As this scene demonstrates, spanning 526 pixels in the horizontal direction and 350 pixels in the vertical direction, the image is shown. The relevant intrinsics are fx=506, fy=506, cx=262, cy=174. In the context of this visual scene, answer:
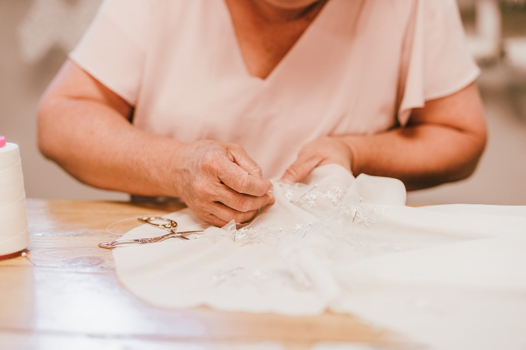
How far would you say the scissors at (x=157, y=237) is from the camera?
2.48 feet

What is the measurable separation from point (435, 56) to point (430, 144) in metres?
0.20

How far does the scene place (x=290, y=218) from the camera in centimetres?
81

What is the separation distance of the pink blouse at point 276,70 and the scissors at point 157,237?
1.02 ft

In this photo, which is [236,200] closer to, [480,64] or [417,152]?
[417,152]

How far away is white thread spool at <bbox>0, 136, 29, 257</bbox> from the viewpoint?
67cm

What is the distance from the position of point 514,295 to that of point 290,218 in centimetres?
34

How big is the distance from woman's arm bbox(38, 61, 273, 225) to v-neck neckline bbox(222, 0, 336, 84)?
27cm

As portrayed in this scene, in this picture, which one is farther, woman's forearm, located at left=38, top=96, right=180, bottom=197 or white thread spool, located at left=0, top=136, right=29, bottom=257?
woman's forearm, located at left=38, top=96, right=180, bottom=197

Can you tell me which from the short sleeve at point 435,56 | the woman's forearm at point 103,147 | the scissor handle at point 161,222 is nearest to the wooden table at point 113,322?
the scissor handle at point 161,222

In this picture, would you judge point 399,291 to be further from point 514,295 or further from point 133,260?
point 133,260

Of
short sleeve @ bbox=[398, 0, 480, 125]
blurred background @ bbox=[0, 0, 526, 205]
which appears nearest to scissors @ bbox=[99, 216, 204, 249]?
short sleeve @ bbox=[398, 0, 480, 125]

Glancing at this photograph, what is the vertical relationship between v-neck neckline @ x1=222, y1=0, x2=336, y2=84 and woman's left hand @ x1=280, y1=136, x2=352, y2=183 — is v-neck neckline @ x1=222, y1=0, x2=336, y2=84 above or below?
above

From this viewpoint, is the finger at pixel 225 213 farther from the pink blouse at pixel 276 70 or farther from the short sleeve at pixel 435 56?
the short sleeve at pixel 435 56

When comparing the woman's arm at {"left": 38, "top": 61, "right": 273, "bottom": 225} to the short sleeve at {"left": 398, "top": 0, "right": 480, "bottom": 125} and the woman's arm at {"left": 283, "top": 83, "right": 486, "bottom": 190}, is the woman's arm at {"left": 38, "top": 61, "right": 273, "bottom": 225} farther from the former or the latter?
the short sleeve at {"left": 398, "top": 0, "right": 480, "bottom": 125}
